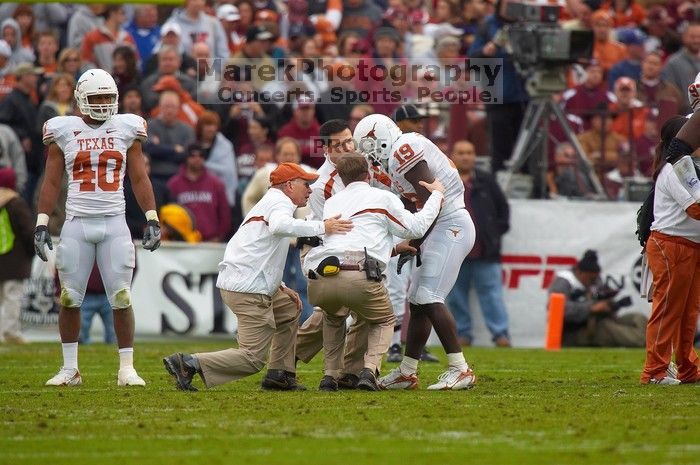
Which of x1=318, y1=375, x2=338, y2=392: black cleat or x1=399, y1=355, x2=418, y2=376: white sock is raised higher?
x1=399, y1=355, x2=418, y2=376: white sock

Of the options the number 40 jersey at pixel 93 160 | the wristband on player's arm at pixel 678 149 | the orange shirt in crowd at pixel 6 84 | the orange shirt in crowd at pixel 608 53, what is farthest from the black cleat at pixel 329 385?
the orange shirt in crowd at pixel 608 53

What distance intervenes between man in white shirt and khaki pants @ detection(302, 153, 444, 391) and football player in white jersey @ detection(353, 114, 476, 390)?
26 centimetres

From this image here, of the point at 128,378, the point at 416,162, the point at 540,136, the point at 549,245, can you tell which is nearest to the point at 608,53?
the point at 540,136

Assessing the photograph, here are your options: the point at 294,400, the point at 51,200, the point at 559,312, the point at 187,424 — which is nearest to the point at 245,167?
the point at 559,312

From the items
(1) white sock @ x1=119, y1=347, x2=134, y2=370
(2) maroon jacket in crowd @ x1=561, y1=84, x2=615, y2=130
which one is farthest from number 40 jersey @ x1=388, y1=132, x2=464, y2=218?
(2) maroon jacket in crowd @ x1=561, y1=84, x2=615, y2=130

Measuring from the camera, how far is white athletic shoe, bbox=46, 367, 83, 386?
10.0 meters

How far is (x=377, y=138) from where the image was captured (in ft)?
32.7

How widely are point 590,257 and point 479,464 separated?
30.1 ft

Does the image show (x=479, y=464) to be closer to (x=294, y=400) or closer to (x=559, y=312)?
(x=294, y=400)

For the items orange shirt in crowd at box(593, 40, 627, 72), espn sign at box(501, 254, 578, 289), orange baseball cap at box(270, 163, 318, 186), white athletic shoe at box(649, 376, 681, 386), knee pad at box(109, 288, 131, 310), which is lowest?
espn sign at box(501, 254, 578, 289)

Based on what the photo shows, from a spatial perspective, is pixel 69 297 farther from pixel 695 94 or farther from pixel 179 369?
pixel 695 94

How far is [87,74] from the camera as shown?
1010 centimetres

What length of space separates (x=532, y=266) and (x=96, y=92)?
707 cm

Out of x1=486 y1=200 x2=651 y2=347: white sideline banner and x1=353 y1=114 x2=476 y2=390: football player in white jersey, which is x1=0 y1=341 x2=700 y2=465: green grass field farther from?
x1=486 y1=200 x2=651 y2=347: white sideline banner
